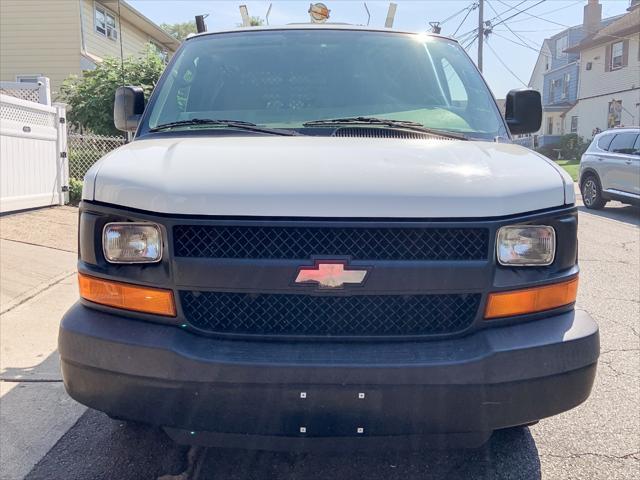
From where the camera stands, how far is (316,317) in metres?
2.23

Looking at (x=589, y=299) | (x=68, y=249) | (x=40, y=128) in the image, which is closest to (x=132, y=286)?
(x=589, y=299)

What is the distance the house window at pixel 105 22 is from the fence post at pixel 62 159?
491 inches

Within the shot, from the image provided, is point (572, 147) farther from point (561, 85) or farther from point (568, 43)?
point (568, 43)

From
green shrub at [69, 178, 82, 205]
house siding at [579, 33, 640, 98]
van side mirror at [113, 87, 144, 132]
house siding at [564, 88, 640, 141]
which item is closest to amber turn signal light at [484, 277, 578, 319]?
van side mirror at [113, 87, 144, 132]

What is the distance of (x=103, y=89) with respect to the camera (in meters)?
14.7

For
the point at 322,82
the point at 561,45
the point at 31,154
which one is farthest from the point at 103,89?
the point at 561,45

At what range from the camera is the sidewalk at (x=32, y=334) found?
3182mm

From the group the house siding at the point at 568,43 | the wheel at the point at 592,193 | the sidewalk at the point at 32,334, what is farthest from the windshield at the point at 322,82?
the house siding at the point at 568,43

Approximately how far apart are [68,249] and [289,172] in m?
5.80

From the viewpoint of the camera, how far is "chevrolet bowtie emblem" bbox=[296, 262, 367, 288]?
7.06 feet

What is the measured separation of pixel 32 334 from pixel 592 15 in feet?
117

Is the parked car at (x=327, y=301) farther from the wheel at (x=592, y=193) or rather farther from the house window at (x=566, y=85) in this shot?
the house window at (x=566, y=85)

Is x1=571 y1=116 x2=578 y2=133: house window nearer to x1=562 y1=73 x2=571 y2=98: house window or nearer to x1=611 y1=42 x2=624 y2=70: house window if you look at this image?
x1=562 y1=73 x2=571 y2=98: house window

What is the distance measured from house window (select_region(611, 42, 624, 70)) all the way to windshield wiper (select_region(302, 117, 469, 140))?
29.6m
